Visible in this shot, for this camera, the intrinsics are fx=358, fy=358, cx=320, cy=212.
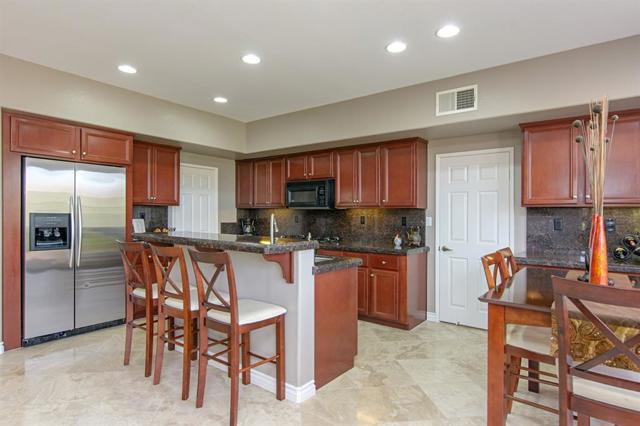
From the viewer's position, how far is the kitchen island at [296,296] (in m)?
2.38

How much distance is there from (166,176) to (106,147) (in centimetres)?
91

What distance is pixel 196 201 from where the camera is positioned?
17.7ft

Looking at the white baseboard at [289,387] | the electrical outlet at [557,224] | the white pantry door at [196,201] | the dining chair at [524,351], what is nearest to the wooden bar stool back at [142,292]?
the white baseboard at [289,387]

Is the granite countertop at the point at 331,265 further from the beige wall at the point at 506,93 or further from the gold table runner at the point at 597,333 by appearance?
the beige wall at the point at 506,93

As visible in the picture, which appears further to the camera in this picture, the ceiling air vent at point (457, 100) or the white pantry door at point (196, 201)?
the white pantry door at point (196, 201)

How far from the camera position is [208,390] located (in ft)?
8.44

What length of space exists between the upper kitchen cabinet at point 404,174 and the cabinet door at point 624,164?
1.74m

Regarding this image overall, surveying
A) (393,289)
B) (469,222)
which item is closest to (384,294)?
(393,289)

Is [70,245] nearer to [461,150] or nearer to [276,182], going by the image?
[276,182]

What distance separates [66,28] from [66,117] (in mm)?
1089

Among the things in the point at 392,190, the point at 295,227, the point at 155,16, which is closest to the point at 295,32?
the point at 155,16

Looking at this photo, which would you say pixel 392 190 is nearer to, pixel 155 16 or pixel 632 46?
pixel 632 46

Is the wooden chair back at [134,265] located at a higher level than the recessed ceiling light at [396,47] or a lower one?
lower

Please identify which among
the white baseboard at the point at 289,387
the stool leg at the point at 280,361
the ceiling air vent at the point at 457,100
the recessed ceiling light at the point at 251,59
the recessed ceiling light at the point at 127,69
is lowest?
the white baseboard at the point at 289,387
